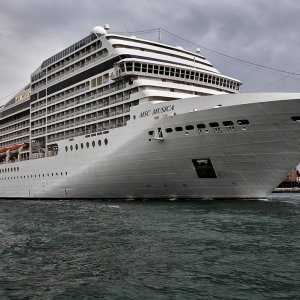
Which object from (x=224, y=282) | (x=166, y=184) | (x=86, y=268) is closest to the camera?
(x=224, y=282)

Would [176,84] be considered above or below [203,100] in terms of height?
above

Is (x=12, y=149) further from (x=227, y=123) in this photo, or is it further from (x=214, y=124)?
(x=227, y=123)

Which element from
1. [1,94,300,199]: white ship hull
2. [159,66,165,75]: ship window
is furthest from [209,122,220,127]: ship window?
[159,66,165,75]: ship window

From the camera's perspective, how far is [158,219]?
1862 cm

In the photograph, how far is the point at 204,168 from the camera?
26.3 metres

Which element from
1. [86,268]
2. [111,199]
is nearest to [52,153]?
[111,199]

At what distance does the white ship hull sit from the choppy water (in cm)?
729

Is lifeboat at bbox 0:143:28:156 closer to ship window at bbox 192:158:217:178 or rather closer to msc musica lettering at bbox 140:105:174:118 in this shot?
msc musica lettering at bbox 140:105:174:118

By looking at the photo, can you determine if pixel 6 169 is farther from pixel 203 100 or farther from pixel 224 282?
pixel 224 282

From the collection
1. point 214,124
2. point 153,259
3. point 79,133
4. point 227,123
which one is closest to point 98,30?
point 79,133

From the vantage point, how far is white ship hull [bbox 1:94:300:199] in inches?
938

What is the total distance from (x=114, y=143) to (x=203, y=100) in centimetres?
838

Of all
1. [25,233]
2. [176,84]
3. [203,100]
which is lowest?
[25,233]

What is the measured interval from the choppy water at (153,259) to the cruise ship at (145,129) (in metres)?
7.67
